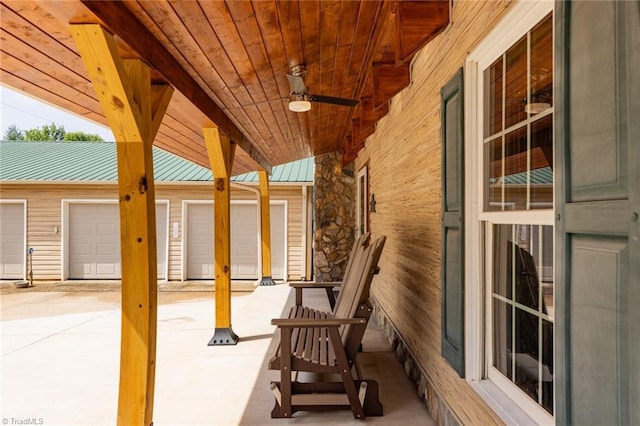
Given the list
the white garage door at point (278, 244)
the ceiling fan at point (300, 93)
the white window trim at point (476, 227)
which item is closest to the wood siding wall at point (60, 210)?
the white garage door at point (278, 244)

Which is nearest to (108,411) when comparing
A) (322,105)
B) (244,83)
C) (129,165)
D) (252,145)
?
(129,165)

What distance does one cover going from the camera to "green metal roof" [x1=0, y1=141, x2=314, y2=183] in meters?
9.76

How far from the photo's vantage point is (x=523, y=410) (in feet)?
5.19

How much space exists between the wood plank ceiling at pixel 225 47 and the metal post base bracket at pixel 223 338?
2.18 meters

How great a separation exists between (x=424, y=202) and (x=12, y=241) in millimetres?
10962

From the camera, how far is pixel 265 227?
26.5ft

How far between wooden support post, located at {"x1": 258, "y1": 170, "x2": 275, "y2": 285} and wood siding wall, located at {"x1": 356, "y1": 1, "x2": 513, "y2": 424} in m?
3.92

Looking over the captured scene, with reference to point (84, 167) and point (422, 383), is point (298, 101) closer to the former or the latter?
point (422, 383)

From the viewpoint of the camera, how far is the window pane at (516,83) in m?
1.58

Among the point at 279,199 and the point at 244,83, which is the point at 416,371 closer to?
the point at 244,83

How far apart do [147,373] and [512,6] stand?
248 centimetres

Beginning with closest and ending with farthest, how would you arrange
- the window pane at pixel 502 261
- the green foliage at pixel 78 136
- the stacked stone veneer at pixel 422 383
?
the window pane at pixel 502 261
the stacked stone veneer at pixel 422 383
the green foliage at pixel 78 136

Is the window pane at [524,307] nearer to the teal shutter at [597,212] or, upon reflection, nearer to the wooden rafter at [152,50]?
the teal shutter at [597,212]

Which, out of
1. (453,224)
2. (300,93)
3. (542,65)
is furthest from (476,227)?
(300,93)
